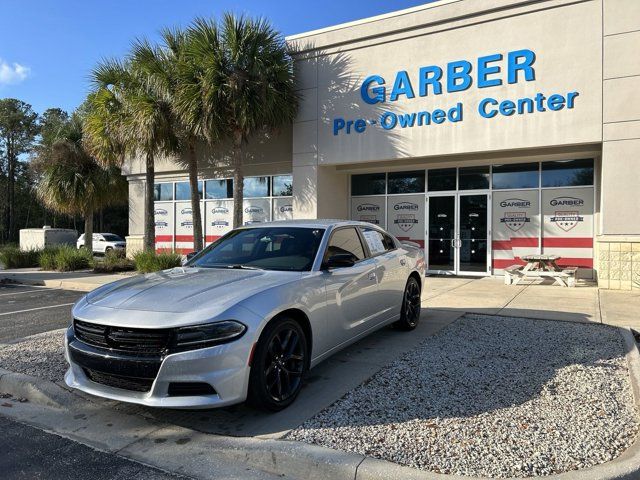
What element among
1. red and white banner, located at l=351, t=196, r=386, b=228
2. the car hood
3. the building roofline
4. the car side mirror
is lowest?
the car hood

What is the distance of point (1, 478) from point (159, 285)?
5.73 ft

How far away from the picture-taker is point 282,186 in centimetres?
1678

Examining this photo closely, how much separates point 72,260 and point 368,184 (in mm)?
10524

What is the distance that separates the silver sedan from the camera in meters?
3.53

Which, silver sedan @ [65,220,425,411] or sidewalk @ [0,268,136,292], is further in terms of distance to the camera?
sidewalk @ [0,268,136,292]

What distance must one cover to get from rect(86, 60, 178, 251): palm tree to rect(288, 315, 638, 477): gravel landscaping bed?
37.8 feet

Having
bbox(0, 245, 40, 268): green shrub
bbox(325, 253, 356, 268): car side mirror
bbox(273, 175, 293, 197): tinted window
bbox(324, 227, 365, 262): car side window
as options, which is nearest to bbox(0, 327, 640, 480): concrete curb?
bbox(325, 253, 356, 268): car side mirror

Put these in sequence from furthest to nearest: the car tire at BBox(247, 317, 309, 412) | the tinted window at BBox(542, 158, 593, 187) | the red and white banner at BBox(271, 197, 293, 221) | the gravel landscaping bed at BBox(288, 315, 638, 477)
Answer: the red and white banner at BBox(271, 197, 293, 221)
the tinted window at BBox(542, 158, 593, 187)
the car tire at BBox(247, 317, 309, 412)
the gravel landscaping bed at BBox(288, 315, 638, 477)

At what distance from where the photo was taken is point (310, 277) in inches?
178

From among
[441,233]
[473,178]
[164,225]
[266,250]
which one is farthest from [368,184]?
[266,250]

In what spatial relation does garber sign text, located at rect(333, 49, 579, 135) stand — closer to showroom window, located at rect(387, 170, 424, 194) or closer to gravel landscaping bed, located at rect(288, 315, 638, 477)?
showroom window, located at rect(387, 170, 424, 194)

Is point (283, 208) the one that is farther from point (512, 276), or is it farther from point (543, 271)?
point (543, 271)

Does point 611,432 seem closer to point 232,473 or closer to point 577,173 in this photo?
point 232,473

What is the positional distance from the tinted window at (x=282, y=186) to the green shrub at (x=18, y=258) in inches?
390
